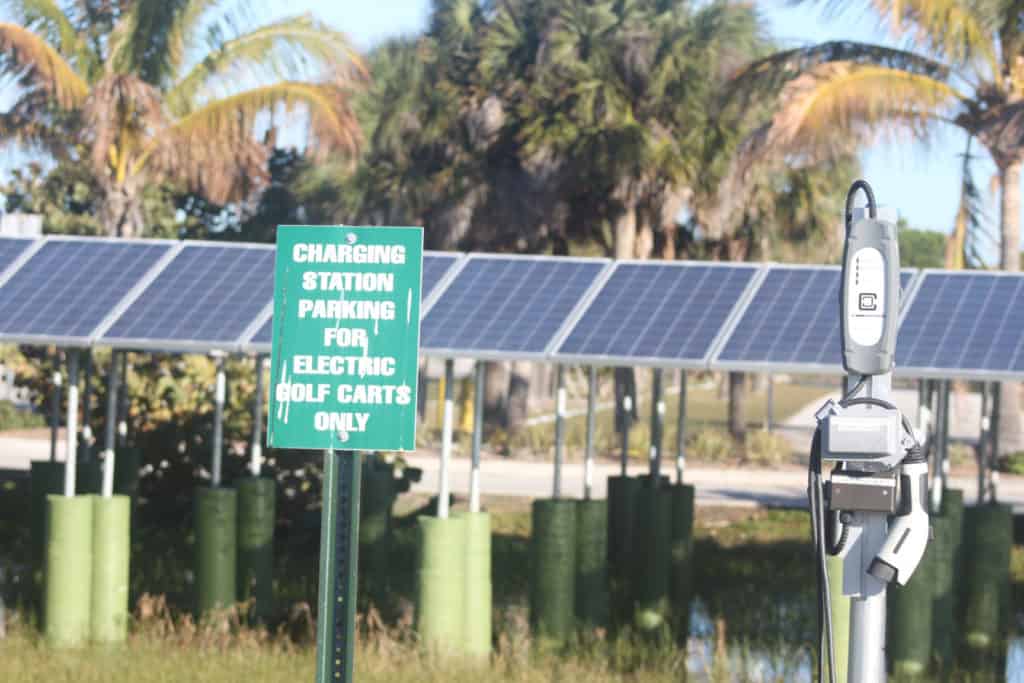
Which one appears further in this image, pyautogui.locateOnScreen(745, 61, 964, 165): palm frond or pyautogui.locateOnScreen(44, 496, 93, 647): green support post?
pyautogui.locateOnScreen(745, 61, 964, 165): palm frond

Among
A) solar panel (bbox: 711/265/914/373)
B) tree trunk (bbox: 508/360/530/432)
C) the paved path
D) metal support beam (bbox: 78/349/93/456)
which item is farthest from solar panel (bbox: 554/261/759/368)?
tree trunk (bbox: 508/360/530/432)

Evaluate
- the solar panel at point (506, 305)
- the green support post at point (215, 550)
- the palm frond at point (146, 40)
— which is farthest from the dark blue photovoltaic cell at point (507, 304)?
the palm frond at point (146, 40)

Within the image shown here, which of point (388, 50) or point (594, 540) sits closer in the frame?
point (594, 540)

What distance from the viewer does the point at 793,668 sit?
11.1 metres

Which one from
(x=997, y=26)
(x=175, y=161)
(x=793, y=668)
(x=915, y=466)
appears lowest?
(x=793, y=668)

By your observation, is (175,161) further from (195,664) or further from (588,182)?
(195,664)

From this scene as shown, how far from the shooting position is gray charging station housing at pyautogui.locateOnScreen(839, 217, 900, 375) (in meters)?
6.29

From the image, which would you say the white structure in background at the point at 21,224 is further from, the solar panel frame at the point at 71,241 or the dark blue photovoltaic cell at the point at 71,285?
the dark blue photovoltaic cell at the point at 71,285

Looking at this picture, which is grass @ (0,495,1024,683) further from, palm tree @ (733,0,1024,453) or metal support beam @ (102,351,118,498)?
Result: palm tree @ (733,0,1024,453)

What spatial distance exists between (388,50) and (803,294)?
23008 mm

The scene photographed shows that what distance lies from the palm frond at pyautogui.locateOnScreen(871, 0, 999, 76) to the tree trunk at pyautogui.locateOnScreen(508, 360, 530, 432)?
14.1 m

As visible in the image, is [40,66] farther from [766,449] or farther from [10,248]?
[766,449]

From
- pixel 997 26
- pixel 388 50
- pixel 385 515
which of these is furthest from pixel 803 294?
pixel 388 50

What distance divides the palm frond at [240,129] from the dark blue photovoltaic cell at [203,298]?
874cm
